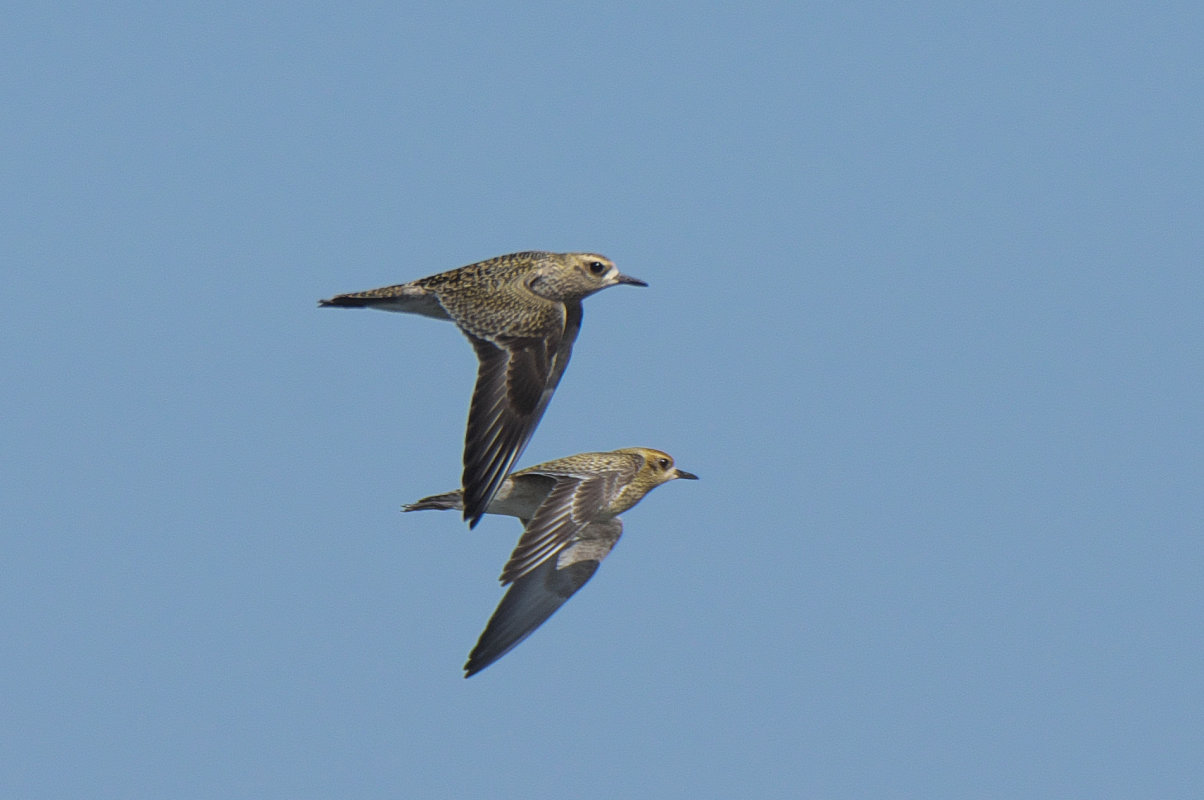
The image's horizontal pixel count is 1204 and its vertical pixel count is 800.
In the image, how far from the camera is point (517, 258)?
20.4 metres

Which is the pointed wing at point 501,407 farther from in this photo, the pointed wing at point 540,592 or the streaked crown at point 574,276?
the pointed wing at point 540,592

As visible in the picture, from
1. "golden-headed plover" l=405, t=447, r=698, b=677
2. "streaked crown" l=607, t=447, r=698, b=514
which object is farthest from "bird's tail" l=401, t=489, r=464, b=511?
"streaked crown" l=607, t=447, r=698, b=514

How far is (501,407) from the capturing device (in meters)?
17.7

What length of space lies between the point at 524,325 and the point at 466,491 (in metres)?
2.22

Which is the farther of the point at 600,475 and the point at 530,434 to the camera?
the point at 600,475

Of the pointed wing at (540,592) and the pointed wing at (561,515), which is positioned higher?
the pointed wing at (561,515)

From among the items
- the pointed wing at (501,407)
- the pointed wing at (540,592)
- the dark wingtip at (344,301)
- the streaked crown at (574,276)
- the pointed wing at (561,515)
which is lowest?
the pointed wing at (540,592)

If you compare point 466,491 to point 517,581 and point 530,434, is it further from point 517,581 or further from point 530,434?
point 517,581

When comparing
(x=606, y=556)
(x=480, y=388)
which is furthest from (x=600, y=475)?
(x=480, y=388)

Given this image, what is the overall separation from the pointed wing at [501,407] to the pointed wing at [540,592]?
1603mm

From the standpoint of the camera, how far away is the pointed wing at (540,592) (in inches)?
754

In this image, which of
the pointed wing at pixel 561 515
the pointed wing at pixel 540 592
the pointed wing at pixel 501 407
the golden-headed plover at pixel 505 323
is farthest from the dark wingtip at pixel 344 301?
the pointed wing at pixel 540 592

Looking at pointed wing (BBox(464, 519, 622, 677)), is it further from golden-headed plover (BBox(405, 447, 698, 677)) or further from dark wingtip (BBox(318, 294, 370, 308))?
dark wingtip (BBox(318, 294, 370, 308))

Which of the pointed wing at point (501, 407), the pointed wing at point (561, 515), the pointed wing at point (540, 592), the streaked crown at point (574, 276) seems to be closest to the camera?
the pointed wing at point (501, 407)
